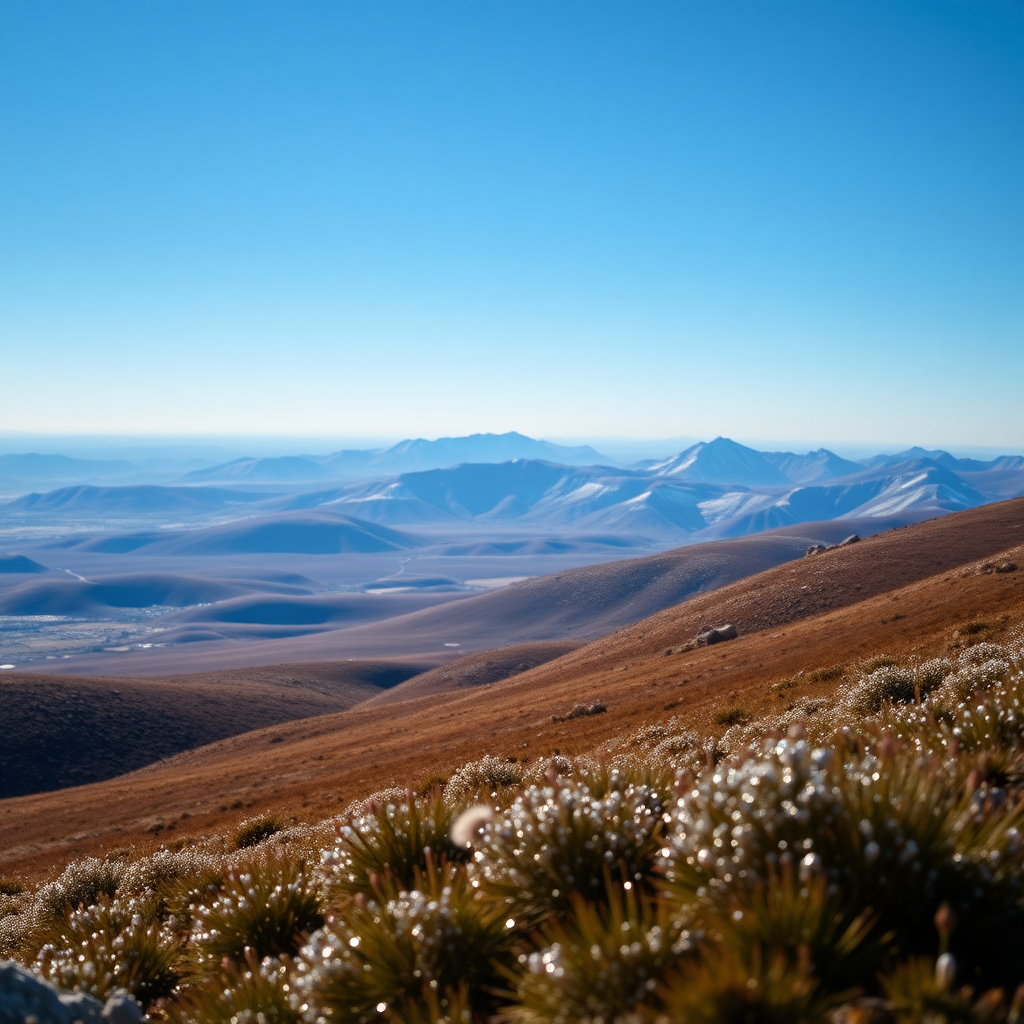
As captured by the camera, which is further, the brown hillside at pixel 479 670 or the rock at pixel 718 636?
the brown hillside at pixel 479 670

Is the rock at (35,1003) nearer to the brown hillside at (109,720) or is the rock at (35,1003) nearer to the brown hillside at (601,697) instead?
the brown hillside at (601,697)

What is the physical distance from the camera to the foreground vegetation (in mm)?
3021

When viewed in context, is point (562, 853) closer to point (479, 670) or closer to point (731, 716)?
point (731, 716)

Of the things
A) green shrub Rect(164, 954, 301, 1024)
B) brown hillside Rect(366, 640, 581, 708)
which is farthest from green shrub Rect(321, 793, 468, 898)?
brown hillside Rect(366, 640, 581, 708)

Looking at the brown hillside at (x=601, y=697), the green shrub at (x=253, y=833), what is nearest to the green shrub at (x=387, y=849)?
the green shrub at (x=253, y=833)

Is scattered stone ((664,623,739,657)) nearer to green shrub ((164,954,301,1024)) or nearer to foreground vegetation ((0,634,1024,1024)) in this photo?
foreground vegetation ((0,634,1024,1024))

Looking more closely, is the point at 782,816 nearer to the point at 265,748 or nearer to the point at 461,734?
the point at 461,734

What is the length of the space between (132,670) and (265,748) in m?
119

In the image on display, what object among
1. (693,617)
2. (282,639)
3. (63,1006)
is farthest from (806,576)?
(282,639)

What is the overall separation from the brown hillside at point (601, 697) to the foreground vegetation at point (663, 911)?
36.8 ft

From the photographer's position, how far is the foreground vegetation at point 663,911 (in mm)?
3021

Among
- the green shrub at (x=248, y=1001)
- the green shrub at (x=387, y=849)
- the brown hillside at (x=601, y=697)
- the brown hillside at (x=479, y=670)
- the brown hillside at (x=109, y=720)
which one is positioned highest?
the green shrub at (x=387, y=849)

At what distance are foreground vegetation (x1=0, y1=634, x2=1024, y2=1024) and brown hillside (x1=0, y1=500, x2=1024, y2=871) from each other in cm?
1122

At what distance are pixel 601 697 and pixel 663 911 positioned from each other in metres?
26.7
